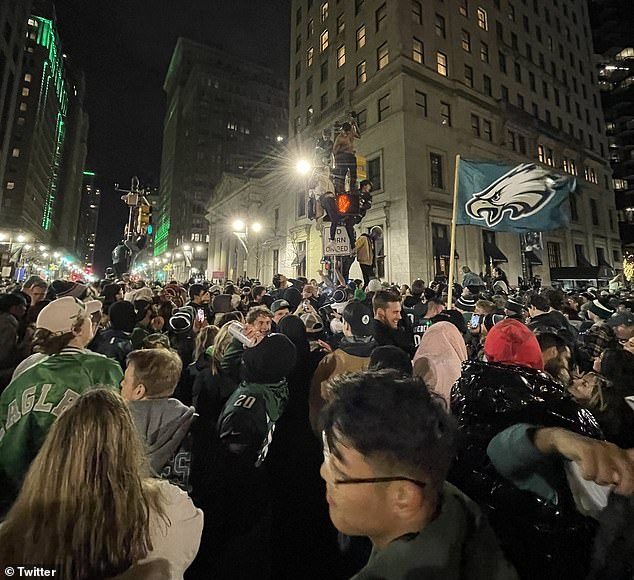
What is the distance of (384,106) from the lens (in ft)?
84.5

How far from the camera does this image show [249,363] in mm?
3143

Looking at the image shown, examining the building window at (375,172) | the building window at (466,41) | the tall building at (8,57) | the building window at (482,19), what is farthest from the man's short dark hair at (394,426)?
the tall building at (8,57)

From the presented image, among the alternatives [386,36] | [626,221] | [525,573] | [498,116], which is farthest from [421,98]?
[626,221]

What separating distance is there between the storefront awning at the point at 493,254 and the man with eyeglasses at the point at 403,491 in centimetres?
2935

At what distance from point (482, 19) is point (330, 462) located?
4115cm

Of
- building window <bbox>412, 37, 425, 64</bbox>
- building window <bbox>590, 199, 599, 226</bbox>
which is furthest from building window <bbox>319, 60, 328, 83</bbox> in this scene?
building window <bbox>590, 199, 599, 226</bbox>

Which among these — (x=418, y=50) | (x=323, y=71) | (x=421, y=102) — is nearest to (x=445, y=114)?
→ (x=421, y=102)

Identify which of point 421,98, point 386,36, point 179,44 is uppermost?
point 179,44

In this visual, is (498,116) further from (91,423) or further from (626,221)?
(626,221)

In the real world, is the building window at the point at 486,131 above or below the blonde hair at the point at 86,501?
above

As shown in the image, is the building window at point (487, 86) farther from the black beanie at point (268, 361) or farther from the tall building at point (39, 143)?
the tall building at point (39, 143)

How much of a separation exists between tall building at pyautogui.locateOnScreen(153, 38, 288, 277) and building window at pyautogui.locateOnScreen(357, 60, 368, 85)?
63484mm

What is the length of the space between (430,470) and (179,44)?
134855 mm

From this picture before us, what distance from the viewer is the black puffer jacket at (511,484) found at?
156 cm
